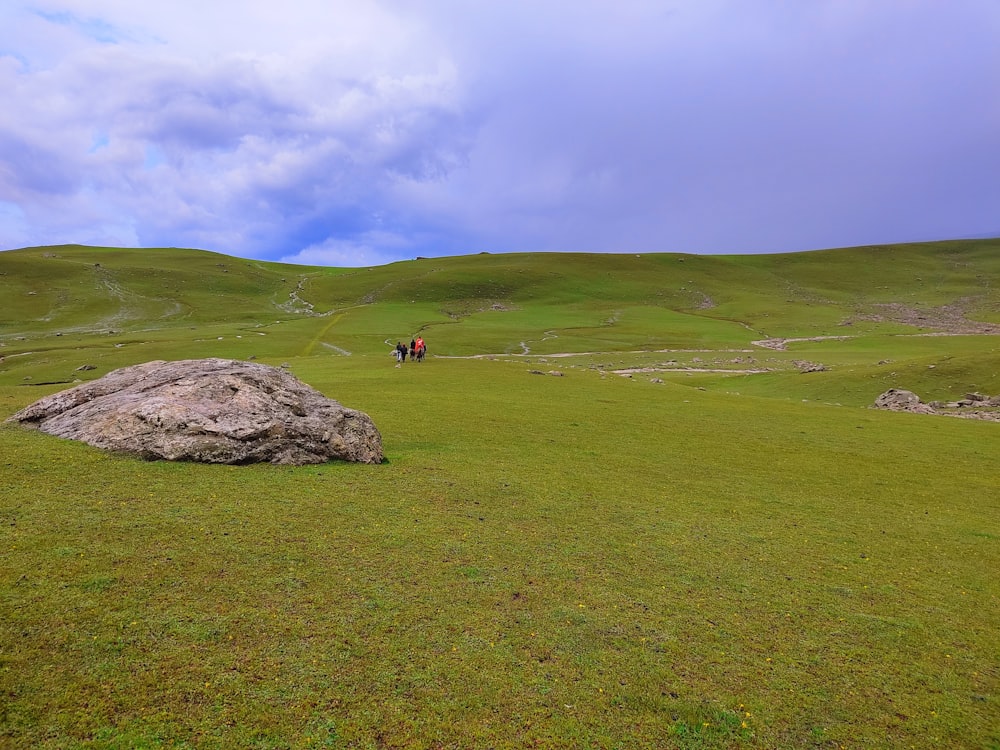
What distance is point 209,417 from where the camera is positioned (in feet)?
48.4

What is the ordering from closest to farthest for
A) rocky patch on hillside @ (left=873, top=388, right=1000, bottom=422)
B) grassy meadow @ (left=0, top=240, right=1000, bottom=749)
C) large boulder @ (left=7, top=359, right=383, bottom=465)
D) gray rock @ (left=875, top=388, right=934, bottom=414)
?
grassy meadow @ (left=0, top=240, right=1000, bottom=749) < large boulder @ (left=7, top=359, right=383, bottom=465) < rocky patch on hillside @ (left=873, top=388, right=1000, bottom=422) < gray rock @ (left=875, top=388, right=934, bottom=414)

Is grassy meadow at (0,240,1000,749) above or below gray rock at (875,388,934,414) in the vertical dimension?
above

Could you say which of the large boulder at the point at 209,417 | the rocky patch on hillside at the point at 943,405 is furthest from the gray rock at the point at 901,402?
the large boulder at the point at 209,417

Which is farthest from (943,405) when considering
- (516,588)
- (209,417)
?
(209,417)

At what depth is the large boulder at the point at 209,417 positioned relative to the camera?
14.2 m

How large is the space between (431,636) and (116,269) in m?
141

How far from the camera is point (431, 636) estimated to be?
25.6 feet

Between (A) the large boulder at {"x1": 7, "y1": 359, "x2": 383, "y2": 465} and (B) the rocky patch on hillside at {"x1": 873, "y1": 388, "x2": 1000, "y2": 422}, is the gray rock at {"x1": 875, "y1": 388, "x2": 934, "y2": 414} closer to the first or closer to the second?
(B) the rocky patch on hillside at {"x1": 873, "y1": 388, "x2": 1000, "y2": 422}

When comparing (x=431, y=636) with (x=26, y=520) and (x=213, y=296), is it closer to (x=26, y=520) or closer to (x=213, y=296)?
(x=26, y=520)

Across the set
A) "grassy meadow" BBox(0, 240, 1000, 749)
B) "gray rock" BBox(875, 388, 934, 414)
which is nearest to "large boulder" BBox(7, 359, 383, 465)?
"grassy meadow" BBox(0, 240, 1000, 749)

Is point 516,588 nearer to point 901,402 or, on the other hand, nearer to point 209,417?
point 209,417

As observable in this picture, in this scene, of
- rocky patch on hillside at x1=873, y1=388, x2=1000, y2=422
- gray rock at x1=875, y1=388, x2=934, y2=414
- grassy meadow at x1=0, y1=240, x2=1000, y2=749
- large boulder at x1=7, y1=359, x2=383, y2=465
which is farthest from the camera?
gray rock at x1=875, y1=388, x2=934, y2=414

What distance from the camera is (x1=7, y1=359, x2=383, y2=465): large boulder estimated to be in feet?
46.5

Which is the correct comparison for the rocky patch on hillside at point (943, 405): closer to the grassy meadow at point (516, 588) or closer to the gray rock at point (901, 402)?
the gray rock at point (901, 402)
